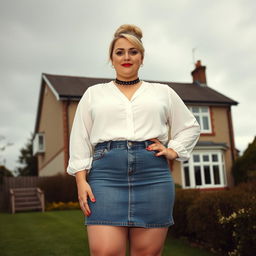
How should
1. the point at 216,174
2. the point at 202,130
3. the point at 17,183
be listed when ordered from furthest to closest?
1. the point at 202,130
2. the point at 216,174
3. the point at 17,183

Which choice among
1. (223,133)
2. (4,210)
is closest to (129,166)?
(4,210)

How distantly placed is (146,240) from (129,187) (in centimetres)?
39

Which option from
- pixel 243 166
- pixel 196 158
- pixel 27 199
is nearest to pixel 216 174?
pixel 196 158

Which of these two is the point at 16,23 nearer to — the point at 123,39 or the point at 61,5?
the point at 61,5

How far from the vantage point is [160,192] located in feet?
8.49

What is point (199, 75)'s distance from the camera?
26719 millimetres

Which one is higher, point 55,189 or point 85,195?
point 55,189

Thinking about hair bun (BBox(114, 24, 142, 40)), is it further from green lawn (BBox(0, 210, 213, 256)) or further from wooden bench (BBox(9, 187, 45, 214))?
wooden bench (BBox(9, 187, 45, 214))

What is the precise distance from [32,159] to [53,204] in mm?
23490

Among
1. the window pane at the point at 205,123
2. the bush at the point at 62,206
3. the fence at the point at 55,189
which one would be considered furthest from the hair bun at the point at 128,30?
the window pane at the point at 205,123

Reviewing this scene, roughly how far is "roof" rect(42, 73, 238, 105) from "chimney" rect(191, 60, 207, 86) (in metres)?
0.38

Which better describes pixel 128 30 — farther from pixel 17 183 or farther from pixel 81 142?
pixel 17 183

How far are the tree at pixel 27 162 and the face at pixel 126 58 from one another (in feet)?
121

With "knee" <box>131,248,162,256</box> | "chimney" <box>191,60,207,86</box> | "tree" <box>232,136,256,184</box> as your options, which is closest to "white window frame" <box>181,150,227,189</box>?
"tree" <box>232,136,256,184</box>
